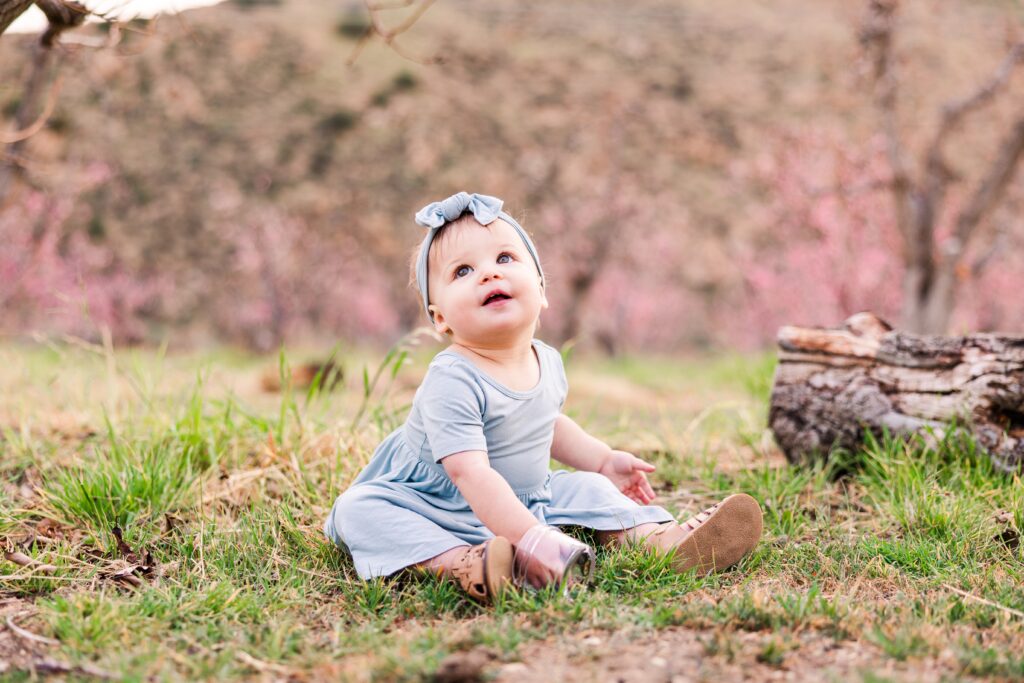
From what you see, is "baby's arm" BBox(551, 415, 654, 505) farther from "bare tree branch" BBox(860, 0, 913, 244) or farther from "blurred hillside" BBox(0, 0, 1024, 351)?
"blurred hillside" BBox(0, 0, 1024, 351)

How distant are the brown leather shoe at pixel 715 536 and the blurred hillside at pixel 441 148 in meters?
10.9

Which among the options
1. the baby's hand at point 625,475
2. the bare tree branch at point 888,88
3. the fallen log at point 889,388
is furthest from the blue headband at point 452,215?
the bare tree branch at point 888,88

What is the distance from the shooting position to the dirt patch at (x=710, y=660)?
1.46m

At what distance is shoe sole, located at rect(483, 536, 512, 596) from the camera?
1.80m

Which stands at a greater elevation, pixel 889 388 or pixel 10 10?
pixel 10 10

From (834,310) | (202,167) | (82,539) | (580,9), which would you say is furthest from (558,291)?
(580,9)

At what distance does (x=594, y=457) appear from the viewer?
7.78ft

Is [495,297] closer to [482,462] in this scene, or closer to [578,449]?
[482,462]

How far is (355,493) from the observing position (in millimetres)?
2100

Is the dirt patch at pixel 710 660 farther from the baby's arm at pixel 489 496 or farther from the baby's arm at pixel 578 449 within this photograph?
the baby's arm at pixel 578 449

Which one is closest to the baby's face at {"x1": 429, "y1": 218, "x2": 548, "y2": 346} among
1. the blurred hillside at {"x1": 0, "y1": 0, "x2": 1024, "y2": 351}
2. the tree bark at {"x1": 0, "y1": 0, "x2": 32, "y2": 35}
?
the tree bark at {"x1": 0, "y1": 0, "x2": 32, "y2": 35}

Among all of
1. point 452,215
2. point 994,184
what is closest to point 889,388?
point 452,215

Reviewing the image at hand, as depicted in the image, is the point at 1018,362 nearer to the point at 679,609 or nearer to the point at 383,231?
the point at 679,609

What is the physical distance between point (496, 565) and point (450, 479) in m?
0.32
